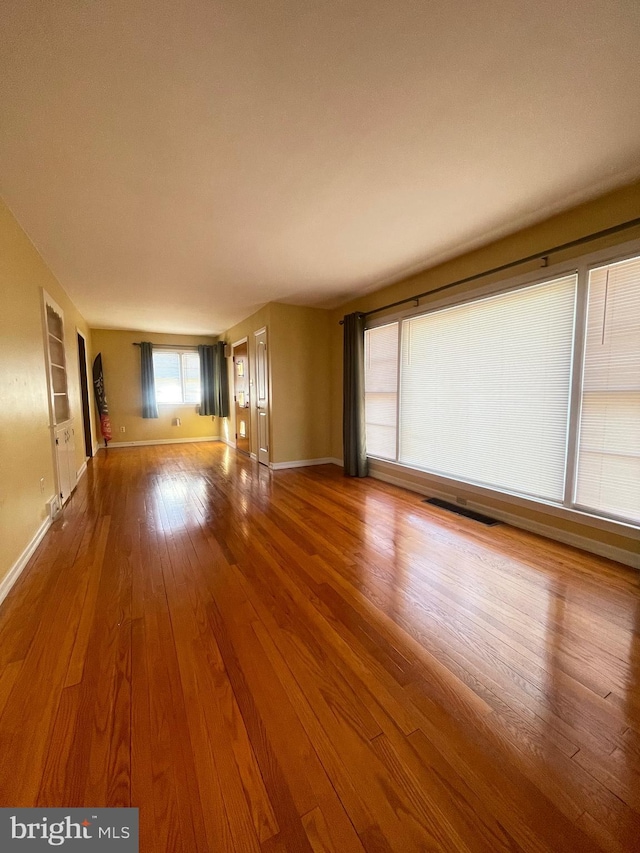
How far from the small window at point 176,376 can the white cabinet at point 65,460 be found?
373 centimetres

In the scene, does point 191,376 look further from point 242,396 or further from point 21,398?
point 21,398

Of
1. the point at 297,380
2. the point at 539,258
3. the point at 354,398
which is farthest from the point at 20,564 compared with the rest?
the point at 539,258

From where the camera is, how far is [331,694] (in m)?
1.28

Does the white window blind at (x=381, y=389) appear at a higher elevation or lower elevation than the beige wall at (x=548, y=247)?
lower

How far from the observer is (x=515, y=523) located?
9.39ft

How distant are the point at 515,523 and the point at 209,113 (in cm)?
347

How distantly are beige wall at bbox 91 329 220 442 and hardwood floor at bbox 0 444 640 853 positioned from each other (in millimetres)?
5387

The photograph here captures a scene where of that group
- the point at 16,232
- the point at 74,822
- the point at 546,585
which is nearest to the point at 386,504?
the point at 546,585

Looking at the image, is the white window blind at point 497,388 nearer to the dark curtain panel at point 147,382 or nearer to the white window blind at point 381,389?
the white window blind at point 381,389

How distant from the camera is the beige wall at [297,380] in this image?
16.4 ft

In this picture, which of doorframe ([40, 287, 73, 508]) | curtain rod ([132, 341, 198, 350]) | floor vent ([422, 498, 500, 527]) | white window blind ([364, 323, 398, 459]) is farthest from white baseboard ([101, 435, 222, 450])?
floor vent ([422, 498, 500, 527])

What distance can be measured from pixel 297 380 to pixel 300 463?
4.36ft

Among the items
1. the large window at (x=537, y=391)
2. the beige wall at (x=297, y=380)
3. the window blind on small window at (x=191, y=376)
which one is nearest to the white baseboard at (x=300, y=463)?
the beige wall at (x=297, y=380)

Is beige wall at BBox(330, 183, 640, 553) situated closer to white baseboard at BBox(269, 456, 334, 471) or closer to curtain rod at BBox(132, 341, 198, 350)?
white baseboard at BBox(269, 456, 334, 471)
